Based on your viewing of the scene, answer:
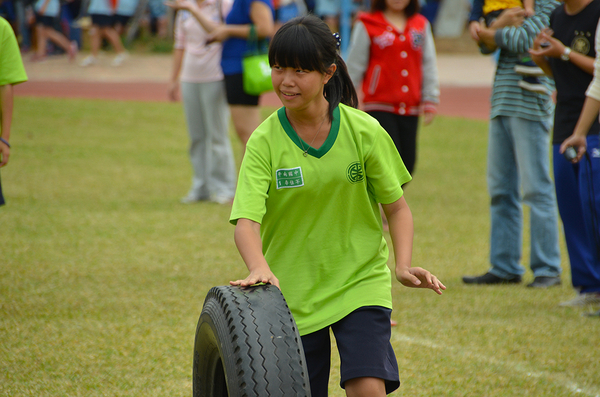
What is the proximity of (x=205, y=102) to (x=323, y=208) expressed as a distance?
486cm

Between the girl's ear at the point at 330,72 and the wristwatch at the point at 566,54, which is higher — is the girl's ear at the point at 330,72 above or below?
above

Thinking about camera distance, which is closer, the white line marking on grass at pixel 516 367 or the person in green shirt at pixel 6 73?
the white line marking on grass at pixel 516 367

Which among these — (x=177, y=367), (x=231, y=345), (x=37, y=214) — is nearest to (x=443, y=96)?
(x=37, y=214)

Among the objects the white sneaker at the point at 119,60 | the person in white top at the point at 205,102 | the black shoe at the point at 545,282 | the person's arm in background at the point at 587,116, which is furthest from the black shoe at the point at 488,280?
the white sneaker at the point at 119,60

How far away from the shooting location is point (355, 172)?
258 cm

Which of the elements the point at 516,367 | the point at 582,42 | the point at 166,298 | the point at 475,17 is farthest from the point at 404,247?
the point at 475,17

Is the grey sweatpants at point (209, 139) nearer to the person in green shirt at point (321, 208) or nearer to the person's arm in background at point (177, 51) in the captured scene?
the person's arm in background at point (177, 51)

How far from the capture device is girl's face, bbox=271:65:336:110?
8.10 feet

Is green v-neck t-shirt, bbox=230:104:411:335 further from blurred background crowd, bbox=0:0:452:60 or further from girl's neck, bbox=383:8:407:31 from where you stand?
blurred background crowd, bbox=0:0:452:60

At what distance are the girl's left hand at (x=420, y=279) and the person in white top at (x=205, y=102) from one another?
15.2ft

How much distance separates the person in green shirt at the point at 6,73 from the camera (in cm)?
430

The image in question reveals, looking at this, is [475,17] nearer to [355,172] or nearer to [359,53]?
[359,53]

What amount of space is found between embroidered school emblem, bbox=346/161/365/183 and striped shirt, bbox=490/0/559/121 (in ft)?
8.16

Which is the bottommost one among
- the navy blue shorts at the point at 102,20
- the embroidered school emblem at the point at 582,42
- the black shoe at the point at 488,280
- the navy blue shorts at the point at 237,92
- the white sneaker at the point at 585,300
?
the navy blue shorts at the point at 102,20
